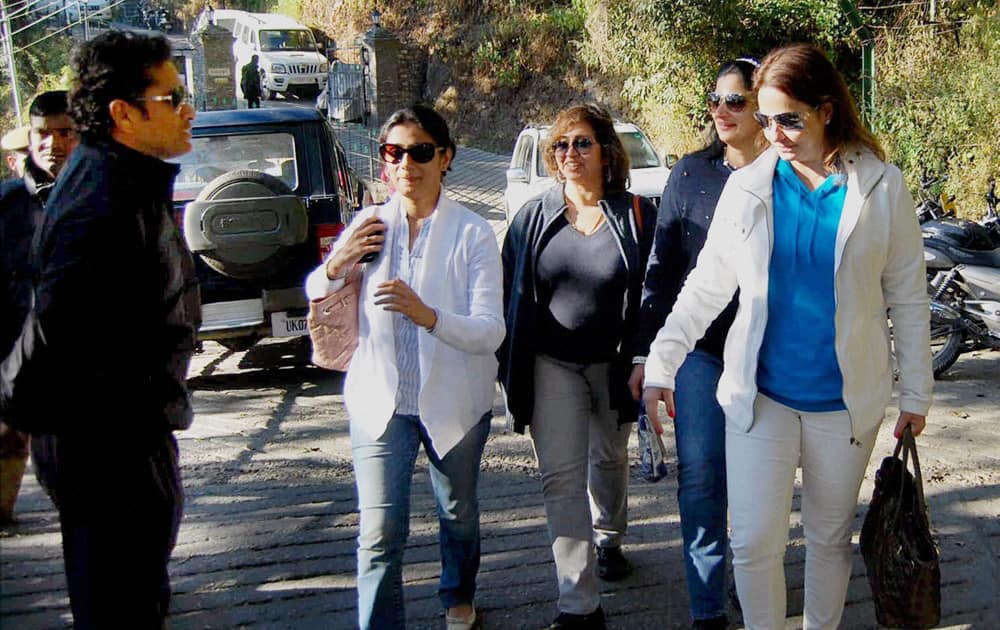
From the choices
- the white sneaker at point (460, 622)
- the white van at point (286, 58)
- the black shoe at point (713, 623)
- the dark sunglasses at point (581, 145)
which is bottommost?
the white sneaker at point (460, 622)

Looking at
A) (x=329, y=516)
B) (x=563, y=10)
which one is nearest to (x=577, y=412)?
(x=329, y=516)

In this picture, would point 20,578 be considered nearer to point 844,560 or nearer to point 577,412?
point 577,412

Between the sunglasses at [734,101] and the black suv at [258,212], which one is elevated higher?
the sunglasses at [734,101]

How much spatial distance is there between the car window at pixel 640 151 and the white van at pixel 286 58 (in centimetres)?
1930

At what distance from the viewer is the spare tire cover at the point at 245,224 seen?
288 inches

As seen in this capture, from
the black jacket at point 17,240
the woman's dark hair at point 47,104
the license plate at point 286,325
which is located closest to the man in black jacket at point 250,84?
the license plate at point 286,325

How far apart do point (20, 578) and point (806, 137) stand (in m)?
3.55

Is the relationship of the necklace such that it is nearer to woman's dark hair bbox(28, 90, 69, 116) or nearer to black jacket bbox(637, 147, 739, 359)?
black jacket bbox(637, 147, 739, 359)

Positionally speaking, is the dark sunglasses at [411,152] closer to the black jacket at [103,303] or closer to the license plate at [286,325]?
the black jacket at [103,303]

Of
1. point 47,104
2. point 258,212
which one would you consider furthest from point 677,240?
point 258,212

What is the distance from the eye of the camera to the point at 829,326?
311 centimetres

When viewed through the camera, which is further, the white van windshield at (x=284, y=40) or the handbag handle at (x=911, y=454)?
the white van windshield at (x=284, y=40)

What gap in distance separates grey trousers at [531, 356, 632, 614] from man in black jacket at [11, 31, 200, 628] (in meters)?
1.55

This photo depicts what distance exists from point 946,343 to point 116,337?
6699mm
